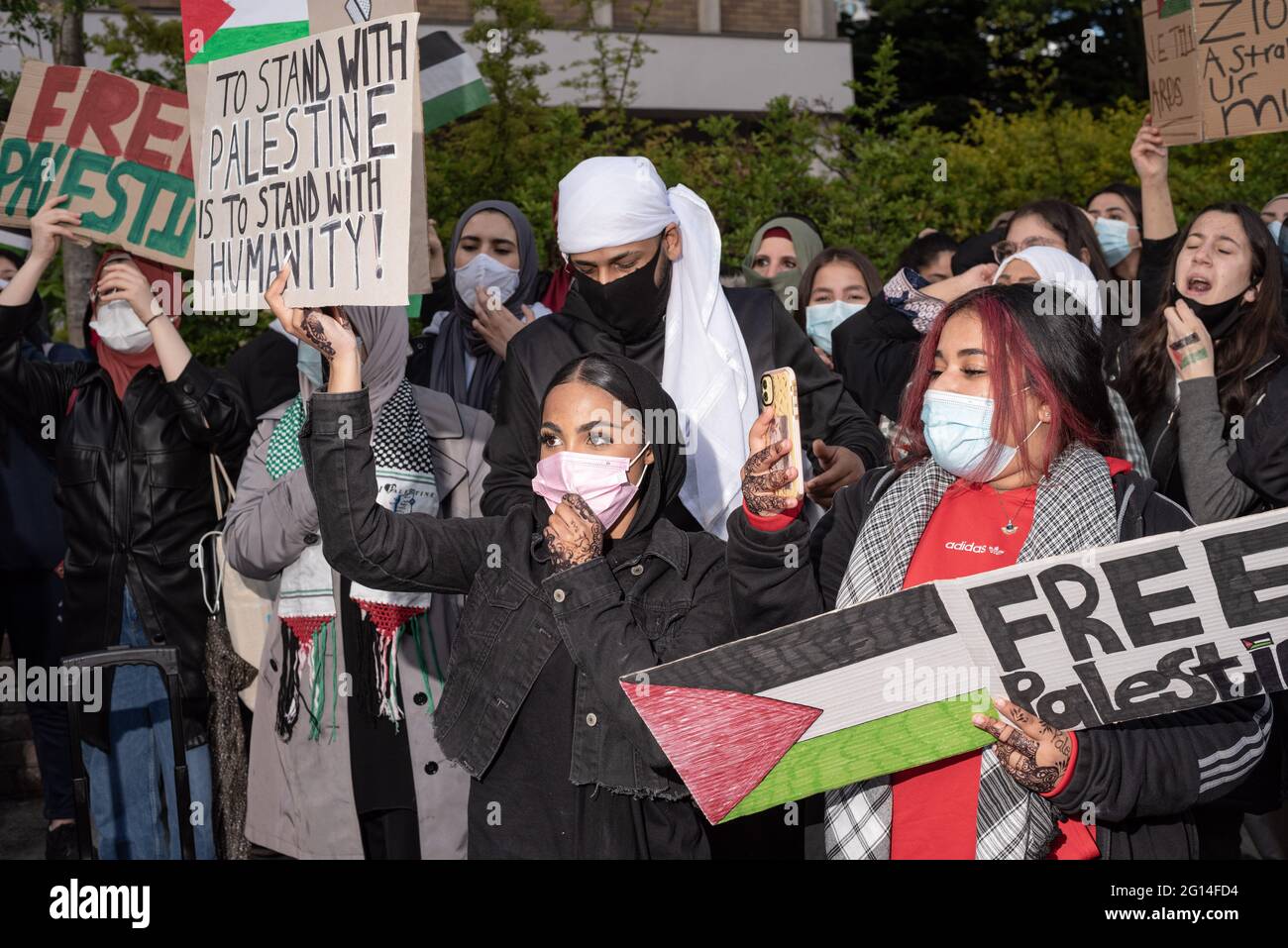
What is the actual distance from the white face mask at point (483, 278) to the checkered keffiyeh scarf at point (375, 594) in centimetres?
155

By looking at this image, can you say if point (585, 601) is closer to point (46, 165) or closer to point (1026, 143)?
point (46, 165)

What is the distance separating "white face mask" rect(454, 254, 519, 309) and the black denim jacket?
2.67m

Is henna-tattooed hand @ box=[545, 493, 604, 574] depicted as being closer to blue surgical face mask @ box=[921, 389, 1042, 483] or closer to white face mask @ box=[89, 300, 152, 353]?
blue surgical face mask @ box=[921, 389, 1042, 483]

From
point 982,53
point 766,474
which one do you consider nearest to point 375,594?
point 766,474

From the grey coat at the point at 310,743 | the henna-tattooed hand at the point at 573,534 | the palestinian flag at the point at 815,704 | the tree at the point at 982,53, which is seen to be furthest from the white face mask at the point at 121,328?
the tree at the point at 982,53

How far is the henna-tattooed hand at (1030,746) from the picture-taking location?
2654mm

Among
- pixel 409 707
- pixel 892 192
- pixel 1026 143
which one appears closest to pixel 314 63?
pixel 409 707

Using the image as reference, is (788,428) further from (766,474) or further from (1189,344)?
(1189,344)

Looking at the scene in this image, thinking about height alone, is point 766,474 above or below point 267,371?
below

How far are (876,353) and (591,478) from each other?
2455mm

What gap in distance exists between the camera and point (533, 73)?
962 centimetres

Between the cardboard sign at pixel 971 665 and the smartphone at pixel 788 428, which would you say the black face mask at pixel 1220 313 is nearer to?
the cardboard sign at pixel 971 665

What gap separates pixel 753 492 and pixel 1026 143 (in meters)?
10.8

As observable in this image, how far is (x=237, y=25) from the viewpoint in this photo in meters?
4.12
